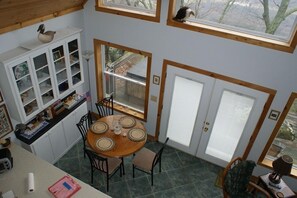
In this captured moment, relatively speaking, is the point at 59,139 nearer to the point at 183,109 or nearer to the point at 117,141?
the point at 117,141

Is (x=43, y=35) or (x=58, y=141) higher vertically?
(x=43, y=35)

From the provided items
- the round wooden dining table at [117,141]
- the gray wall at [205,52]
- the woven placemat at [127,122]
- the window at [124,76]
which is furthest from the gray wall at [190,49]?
the round wooden dining table at [117,141]

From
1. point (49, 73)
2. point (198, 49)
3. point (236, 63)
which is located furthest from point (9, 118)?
point (236, 63)

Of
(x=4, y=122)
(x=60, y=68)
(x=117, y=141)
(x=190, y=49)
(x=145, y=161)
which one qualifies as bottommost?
(x=145, y=161)

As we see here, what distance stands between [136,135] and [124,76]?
4.93ft

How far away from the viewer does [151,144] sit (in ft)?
18.7

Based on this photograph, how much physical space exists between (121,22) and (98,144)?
7.58 feet

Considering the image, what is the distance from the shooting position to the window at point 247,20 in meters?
3.63

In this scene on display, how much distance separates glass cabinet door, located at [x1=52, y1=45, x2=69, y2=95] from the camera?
14.5ft

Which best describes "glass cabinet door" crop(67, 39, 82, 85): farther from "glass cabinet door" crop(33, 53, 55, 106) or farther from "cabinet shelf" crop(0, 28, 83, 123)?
"glass cabinet door" crop(33, 53, 55, 106)

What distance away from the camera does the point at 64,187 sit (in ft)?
11.9

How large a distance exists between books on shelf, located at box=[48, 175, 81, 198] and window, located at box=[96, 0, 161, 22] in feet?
9.80

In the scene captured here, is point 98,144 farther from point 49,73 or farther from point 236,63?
point 236,63

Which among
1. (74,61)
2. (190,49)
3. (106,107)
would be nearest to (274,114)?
(190,49)
